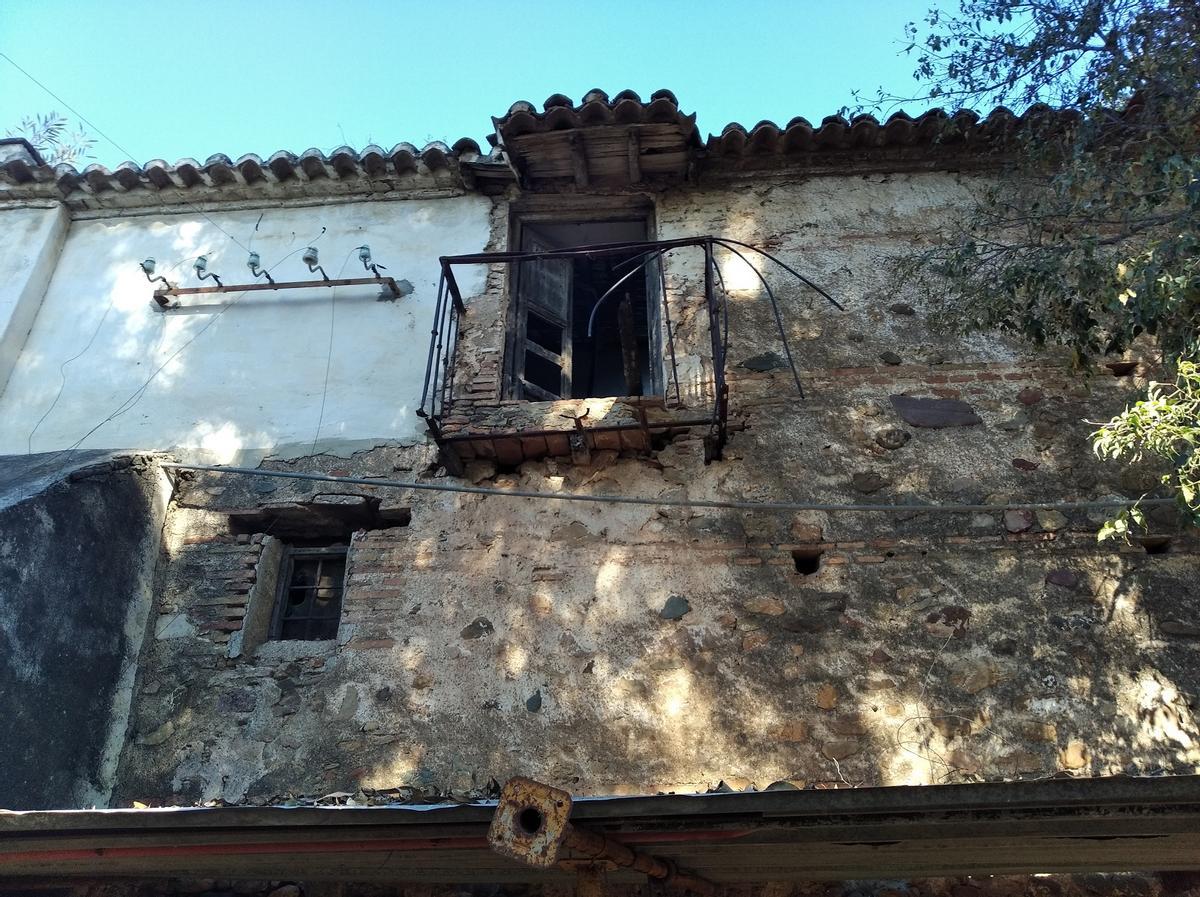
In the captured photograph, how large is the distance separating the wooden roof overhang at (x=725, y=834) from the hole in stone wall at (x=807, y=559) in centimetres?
176

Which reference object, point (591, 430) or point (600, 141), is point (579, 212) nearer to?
point (600, 141)

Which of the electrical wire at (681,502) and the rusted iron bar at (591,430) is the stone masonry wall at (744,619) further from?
the rusted iron bar at (591,430)

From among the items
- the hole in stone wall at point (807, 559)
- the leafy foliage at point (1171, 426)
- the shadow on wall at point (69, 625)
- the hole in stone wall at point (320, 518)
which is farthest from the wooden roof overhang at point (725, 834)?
the hole in stone wall at point (320, 518)

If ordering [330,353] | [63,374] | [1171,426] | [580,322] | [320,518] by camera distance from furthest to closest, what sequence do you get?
[580,322]
[63,374]
[330,353]
[320,518]
[1171,426]

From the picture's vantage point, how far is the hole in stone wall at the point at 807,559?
5.39 m

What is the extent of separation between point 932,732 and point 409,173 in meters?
5.44

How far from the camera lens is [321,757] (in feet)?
16.2

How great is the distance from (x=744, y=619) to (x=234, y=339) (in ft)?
13.6

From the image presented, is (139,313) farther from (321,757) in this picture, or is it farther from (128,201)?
(321,757)

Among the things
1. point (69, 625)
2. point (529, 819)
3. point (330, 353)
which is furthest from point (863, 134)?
point (69, 625)

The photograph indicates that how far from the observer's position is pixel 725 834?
342 cm

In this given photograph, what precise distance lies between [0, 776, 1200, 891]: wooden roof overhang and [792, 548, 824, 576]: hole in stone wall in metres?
1.76

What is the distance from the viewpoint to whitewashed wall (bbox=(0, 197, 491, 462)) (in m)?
6.35

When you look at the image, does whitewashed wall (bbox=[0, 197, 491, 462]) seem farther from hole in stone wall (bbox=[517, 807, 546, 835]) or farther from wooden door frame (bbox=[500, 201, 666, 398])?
hole in stone wall (bbox=[517, 807, 546, 835])
